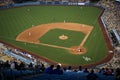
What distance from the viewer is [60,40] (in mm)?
35188

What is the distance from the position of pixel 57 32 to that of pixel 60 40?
341cm

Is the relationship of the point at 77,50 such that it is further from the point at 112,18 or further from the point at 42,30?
the point at 112,18

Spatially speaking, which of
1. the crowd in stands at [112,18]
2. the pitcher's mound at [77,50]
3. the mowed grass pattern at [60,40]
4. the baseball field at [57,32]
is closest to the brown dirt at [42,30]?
the baseball field at [57,32]

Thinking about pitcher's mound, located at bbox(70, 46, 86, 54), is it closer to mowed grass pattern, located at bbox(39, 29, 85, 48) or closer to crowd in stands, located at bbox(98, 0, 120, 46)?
mowed grass pattern, located at bbox(39, 29, 85, 48)

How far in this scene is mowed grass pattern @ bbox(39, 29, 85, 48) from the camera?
34.2 meters

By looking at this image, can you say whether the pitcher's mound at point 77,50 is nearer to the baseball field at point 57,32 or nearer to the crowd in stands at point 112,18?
the baseball field at point 57,32

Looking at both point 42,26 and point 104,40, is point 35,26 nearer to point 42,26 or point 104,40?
point 42,26

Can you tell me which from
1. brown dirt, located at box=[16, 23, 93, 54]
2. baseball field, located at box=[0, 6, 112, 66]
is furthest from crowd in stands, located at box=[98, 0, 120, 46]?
brown dirt, located at box=[16, 23, 93, 54]

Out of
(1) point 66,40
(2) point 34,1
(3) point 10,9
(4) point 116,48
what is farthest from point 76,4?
(4) point 116,48

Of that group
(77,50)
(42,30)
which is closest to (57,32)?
(42,30)

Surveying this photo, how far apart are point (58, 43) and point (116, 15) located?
1375 cm

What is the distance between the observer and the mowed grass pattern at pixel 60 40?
34.2 meters

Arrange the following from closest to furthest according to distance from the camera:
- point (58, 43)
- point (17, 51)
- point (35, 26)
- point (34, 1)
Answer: point (17, 51) < point (58, 43) < point (35, 26) < point (34, 1)

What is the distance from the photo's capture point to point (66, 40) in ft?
115
